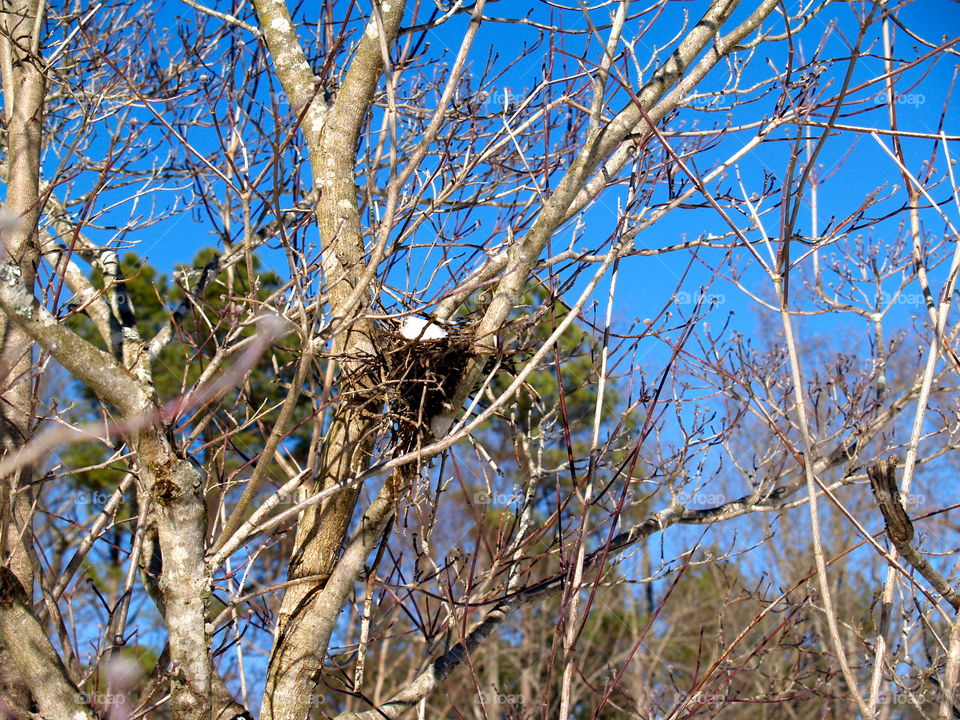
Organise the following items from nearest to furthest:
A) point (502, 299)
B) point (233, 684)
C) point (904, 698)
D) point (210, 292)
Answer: point (502, 299) < point (904, 698) < point (210, 292) < point (233, 684)

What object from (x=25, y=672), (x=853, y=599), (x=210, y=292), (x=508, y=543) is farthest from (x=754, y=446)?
(x=853, y=599)

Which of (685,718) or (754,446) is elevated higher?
(754,446)

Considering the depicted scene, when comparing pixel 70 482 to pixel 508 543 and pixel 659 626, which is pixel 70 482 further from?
pixel 508 543

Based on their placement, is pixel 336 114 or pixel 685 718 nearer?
pixel 685 718

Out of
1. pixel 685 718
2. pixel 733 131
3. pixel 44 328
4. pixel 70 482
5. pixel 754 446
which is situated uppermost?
pixel 70 482

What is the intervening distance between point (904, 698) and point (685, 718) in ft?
6.60

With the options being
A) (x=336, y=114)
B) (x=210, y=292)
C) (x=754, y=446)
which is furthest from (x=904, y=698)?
(x=210, y=292)

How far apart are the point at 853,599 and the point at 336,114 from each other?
13.5 meters

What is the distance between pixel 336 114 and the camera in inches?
115

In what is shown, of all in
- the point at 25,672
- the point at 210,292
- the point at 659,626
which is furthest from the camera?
the point at 659,626

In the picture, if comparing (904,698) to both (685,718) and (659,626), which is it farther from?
(659,626)

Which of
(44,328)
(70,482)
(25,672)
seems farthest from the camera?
(70,482)

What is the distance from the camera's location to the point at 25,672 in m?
2.36

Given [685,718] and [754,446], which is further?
[754,446]
